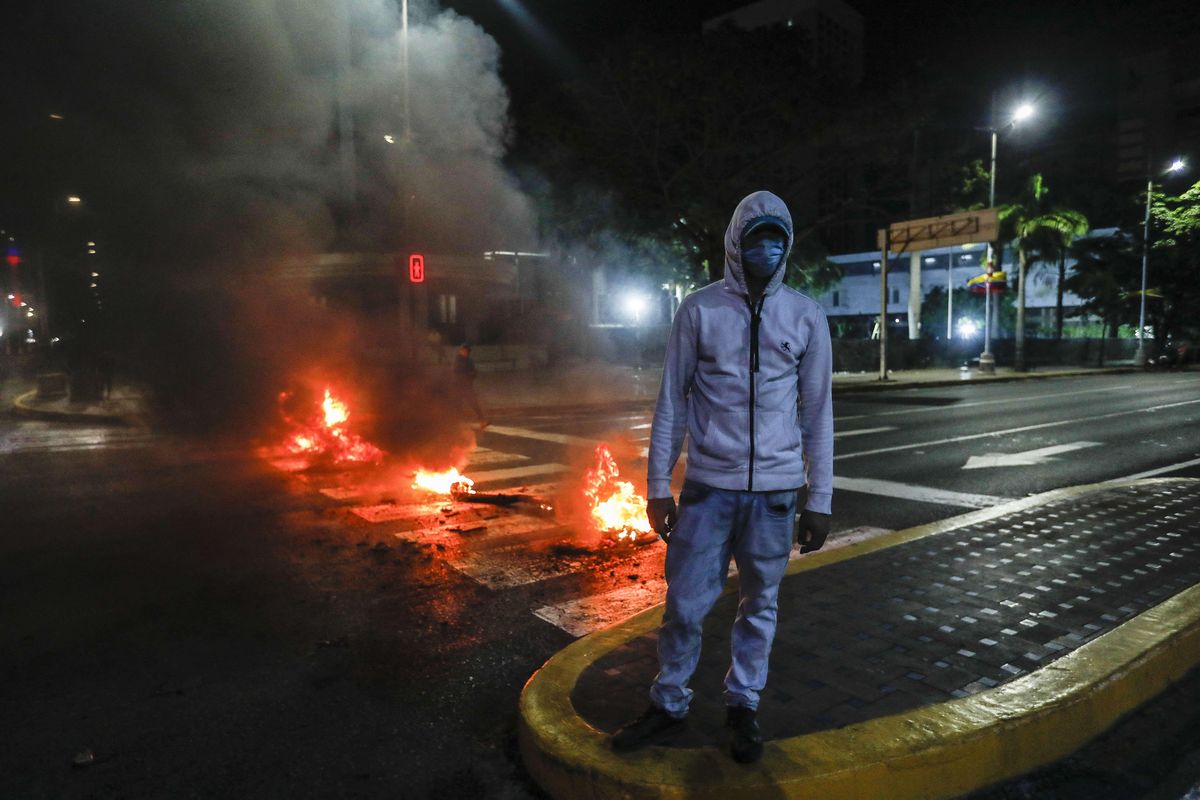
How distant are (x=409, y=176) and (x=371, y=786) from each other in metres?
14.4

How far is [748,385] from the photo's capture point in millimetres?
2484

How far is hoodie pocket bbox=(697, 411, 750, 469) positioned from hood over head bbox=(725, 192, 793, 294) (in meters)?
0.41

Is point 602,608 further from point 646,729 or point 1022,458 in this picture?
point 1022,458

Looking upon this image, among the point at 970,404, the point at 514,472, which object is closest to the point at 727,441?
the point at 514,472

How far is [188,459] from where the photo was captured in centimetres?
945

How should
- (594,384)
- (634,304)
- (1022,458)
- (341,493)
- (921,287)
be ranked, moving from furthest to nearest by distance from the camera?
(921,287)
(634,304)
(594,384)
(1022,458)
(341,493)

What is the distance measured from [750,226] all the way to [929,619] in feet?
7.04

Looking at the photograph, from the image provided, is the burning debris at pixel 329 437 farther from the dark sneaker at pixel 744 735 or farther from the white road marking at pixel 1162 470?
the white road marking at pixel 1162 470

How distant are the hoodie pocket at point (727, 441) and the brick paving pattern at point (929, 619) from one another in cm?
89

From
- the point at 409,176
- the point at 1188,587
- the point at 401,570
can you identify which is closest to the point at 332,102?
the point at 409,176

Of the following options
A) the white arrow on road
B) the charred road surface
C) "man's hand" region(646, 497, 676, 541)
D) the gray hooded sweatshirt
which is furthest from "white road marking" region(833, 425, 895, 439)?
"man's hand" region(646, 497, 676, 541)

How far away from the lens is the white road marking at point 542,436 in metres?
10.4

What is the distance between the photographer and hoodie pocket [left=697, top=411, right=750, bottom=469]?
246 centimetres

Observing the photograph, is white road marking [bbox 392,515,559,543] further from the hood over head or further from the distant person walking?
the distant person walking
